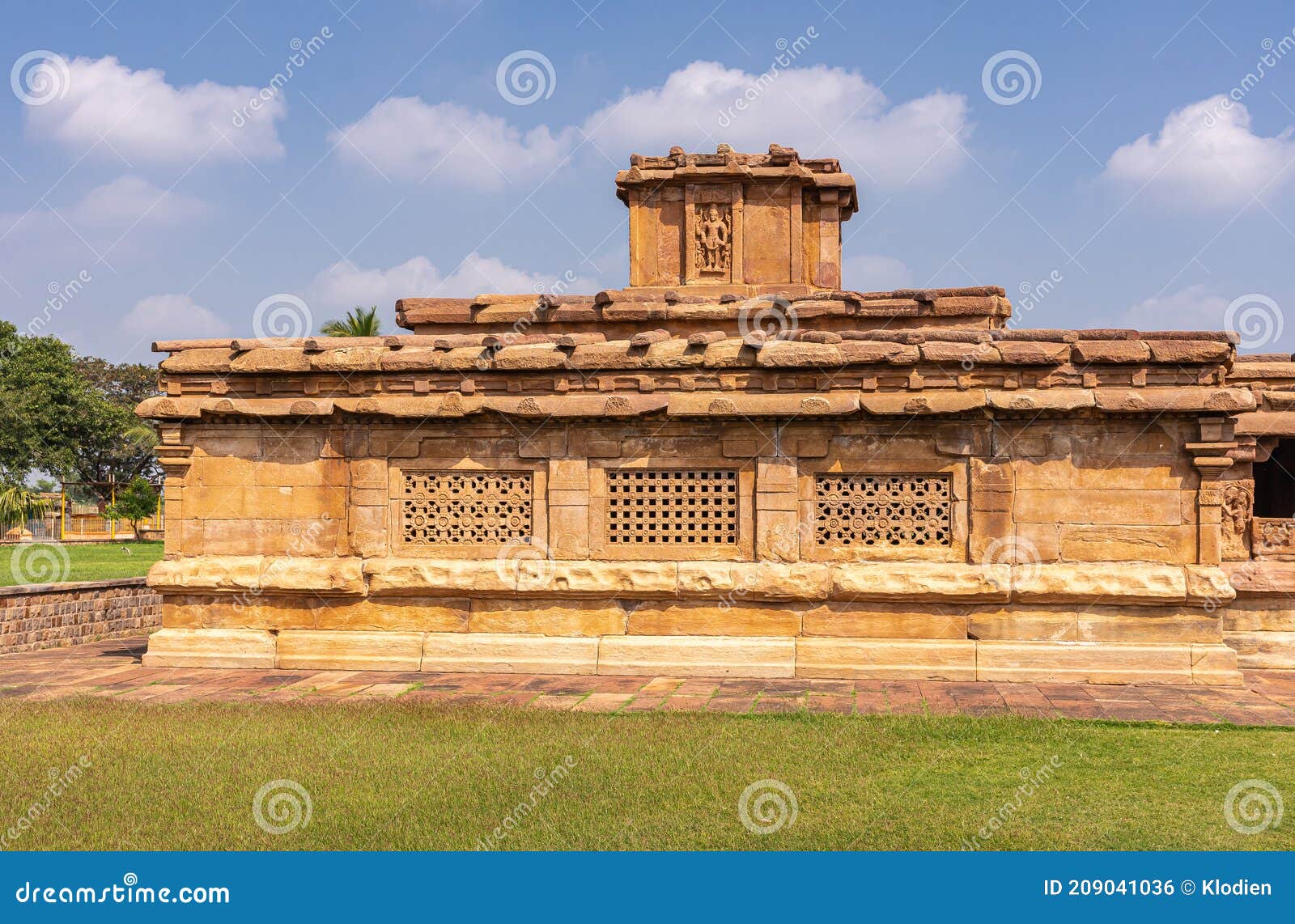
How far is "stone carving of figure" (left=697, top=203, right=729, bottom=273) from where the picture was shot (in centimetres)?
1344

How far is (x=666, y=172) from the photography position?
13.4 metres

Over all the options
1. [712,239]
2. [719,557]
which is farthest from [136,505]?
[719,557]

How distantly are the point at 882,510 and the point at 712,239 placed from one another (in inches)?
228

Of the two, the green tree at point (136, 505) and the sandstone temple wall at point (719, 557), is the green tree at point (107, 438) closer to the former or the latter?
the green tree at point (136, 505)

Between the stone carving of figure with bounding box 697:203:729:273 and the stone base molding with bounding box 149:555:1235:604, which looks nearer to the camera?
the stone base molding with bounding box 149:555:1235:604

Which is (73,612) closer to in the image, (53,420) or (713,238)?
(713,238)

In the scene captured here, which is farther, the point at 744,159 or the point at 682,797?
the point at 744,159

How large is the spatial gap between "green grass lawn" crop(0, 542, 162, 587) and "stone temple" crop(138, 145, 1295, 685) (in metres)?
8.55

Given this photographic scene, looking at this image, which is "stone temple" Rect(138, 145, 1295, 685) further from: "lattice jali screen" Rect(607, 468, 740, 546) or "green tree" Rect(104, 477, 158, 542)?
"green tree" Rect(104, 477, 158, 542)

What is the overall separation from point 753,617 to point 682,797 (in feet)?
13.0

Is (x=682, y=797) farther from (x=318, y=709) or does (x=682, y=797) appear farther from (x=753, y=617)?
(x=753, y=617)

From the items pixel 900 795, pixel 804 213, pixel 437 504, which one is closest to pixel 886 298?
pixel 804 213

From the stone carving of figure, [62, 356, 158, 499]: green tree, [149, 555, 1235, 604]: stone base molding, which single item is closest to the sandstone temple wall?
[149, 555, 1235, 604]: stone base molding

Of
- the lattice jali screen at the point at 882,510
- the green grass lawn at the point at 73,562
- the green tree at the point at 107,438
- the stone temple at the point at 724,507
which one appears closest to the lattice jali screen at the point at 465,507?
the stone temple at the point at 724,507
